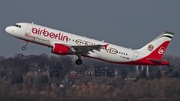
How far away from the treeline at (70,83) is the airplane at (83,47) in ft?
24.7

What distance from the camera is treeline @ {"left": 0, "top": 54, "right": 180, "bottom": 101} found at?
8525cm

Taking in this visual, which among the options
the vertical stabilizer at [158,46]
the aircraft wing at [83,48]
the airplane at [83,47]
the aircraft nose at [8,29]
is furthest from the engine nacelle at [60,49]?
the vertical stabilizer at [158,46]

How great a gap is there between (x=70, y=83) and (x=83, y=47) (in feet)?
94.1

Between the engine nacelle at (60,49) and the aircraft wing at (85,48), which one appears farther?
the aircraft wing at (85,48)

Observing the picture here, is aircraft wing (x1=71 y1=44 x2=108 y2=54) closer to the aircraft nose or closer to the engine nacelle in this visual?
the engine nacelle

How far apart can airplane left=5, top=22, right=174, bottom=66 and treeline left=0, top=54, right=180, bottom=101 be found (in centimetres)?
753

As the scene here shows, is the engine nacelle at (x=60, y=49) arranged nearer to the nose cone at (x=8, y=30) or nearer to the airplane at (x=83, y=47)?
the airplane at (x=83, y=47)

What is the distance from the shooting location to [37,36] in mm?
71562

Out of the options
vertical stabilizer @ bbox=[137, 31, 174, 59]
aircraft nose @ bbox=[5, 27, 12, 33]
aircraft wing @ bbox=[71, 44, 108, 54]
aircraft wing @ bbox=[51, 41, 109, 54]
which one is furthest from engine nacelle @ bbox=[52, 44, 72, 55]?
vertical stabilizer @ bbox=[137, 31, 174, 59]

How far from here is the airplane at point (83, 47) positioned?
71625mm

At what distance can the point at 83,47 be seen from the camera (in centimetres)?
7162

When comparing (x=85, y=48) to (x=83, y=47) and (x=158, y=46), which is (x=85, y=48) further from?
(x=158, y=46)

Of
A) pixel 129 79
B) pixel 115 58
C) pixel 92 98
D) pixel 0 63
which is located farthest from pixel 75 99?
pixel 0 63

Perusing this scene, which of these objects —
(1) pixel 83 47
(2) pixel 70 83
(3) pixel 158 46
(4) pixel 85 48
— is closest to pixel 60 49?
(1) pixel 83 47
